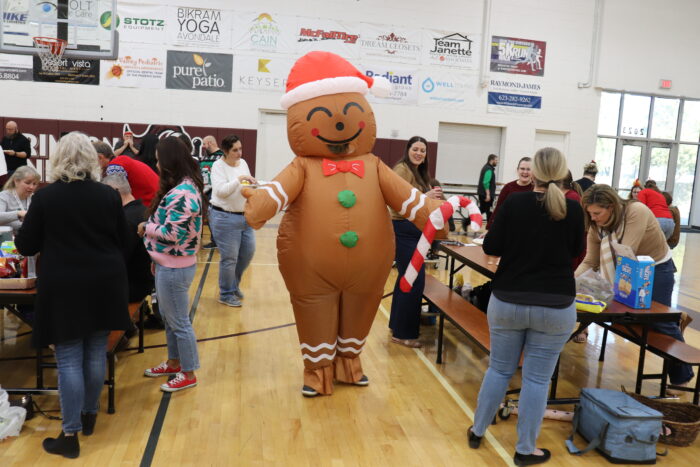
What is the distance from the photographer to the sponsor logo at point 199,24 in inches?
458

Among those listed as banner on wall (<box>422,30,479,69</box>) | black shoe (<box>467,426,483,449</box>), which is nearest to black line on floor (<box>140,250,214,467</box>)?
A: black shoe (<box>467,426,483,449</box>)

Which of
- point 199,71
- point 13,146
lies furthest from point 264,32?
point 13,146

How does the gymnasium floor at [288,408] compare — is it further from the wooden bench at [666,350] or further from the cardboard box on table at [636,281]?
the cardboard box on table at [636,281]

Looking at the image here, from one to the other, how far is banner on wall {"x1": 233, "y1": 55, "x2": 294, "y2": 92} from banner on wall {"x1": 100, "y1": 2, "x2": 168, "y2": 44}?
5.02 feet

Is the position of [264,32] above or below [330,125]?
above

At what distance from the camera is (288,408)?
11.9ft

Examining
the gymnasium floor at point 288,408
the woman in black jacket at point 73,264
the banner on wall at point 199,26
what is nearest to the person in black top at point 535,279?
the gymnasium floor at point 288,408

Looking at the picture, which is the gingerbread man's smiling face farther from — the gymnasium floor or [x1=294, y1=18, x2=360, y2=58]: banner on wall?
[x1=294, y1=18, x2=360, y2=58]: banner on wall

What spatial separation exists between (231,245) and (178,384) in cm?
200

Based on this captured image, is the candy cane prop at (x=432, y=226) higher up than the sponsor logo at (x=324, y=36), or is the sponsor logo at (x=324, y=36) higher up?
the sponsor logo at (x=324, y=36)

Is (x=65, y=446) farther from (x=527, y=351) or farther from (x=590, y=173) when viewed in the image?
(x=590, y=173)

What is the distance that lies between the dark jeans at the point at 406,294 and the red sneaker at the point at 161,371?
A: 1785 mm

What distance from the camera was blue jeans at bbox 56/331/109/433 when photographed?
2908 mm

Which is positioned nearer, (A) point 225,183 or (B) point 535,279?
(B) point 535,279
